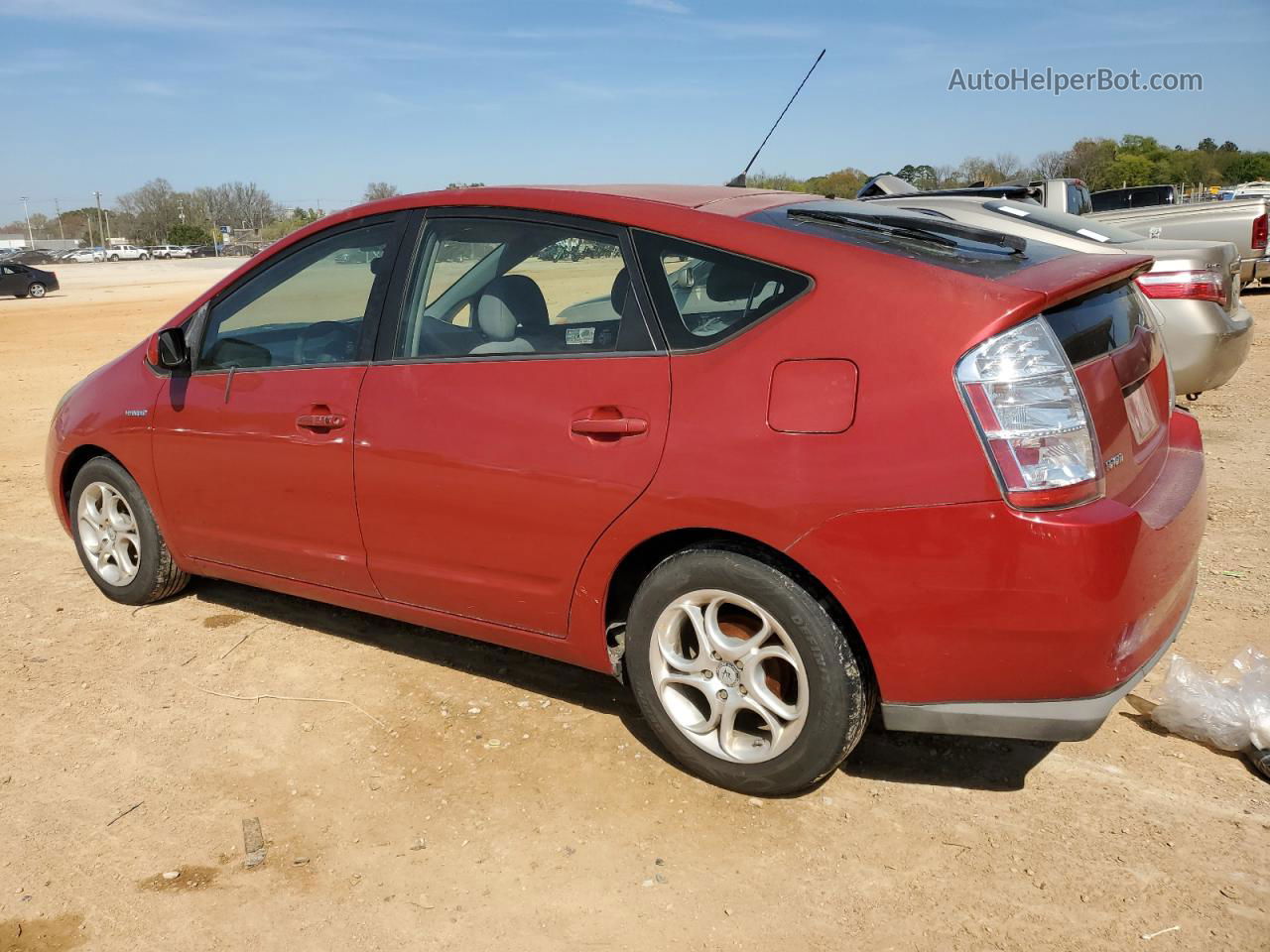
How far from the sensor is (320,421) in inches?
153

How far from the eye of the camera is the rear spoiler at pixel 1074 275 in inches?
112

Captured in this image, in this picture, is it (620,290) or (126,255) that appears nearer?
(620,290)

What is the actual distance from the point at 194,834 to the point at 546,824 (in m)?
1.00

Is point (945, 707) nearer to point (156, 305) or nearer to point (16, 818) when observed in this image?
point (16, 818)

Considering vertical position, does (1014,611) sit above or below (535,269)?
below

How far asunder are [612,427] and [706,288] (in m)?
0.48

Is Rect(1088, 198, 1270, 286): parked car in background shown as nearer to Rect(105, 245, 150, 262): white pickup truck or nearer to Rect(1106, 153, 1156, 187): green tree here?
Rect(1106, 153, 1156, 187): green tree

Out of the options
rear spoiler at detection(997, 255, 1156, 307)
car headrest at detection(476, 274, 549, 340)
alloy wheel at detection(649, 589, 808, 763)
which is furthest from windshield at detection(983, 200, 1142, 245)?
alloy wheel at detection(649, 589, 808, 763)

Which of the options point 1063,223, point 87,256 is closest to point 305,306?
point 1063,223

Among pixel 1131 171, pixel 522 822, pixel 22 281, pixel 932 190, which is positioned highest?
pixel 1131 171

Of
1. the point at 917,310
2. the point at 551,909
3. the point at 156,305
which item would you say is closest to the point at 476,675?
the point at 551,909

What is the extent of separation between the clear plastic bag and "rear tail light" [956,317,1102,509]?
116 centimetres

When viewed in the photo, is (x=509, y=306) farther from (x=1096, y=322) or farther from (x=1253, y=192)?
(x=1253, y=192)

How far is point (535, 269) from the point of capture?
3.68m
